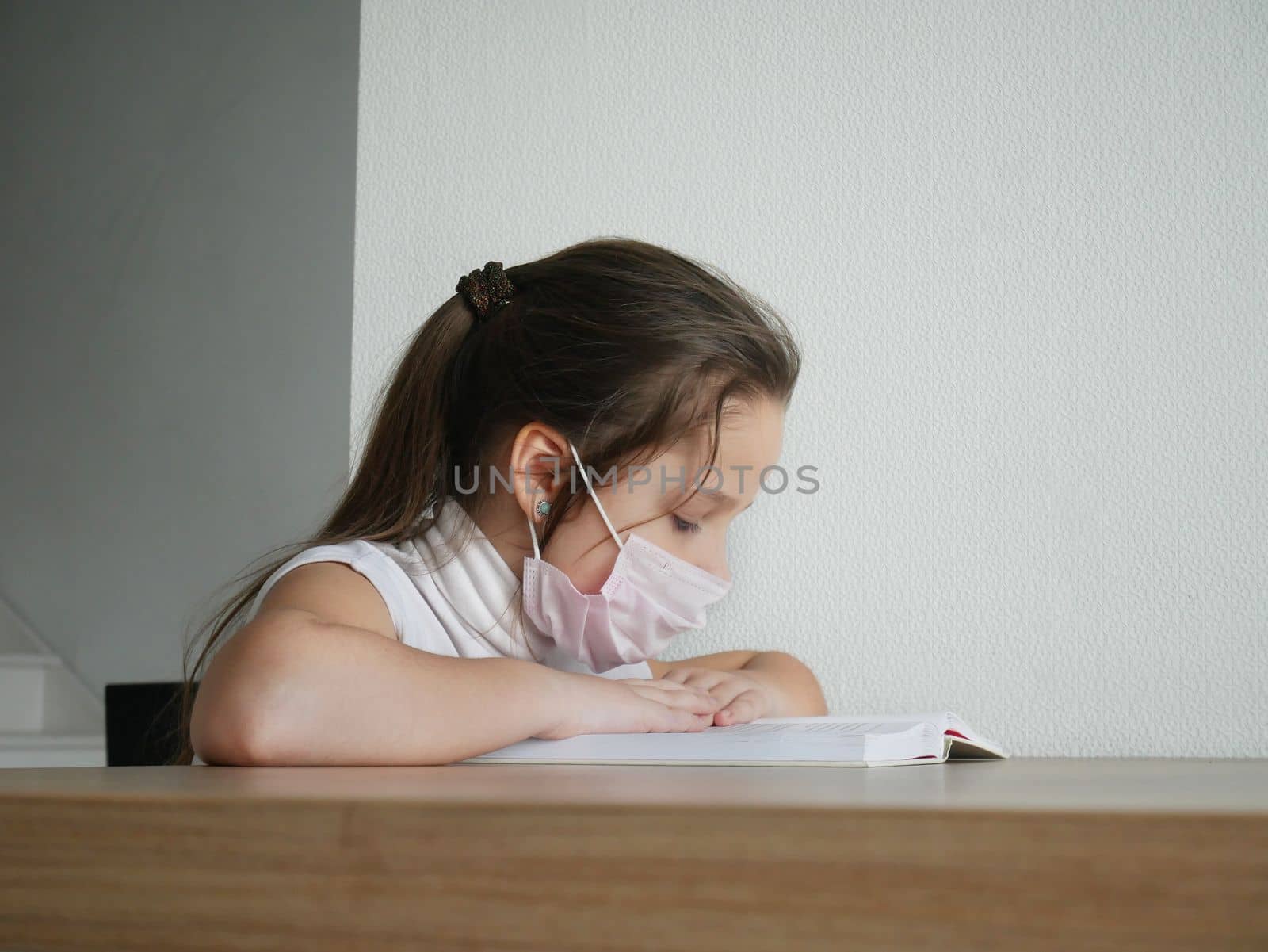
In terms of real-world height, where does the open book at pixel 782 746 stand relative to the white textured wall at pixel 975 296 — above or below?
below

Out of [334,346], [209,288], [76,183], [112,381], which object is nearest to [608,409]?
[334,346]

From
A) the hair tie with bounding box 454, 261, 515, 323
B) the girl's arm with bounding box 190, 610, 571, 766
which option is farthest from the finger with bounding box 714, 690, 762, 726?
the hair tie with bounding box 454, 261, 515, 323

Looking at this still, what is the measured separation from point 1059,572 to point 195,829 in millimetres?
904

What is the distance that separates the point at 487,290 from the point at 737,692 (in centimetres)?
47

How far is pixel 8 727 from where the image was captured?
245 cm

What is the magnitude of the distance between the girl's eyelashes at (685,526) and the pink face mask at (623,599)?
3 centimetres

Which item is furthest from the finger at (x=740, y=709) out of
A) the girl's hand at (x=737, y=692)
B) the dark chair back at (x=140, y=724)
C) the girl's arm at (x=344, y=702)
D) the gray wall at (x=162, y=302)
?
the gray wall at (x=162, y=302)

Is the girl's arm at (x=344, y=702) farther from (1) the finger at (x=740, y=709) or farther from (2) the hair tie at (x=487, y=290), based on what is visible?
(2) the hair tie at (x=487, y=290)

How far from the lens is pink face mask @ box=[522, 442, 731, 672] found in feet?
2.93

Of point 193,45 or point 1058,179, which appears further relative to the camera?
point 193,45

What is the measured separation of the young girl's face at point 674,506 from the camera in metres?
0.90

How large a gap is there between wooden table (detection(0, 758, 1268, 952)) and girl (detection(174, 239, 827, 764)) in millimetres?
475

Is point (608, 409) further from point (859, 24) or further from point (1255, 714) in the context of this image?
point (1255, 714)

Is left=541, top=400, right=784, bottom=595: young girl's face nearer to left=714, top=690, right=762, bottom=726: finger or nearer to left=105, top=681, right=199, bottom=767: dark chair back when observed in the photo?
left=714, top=690, right=762, bottom=726: finger
